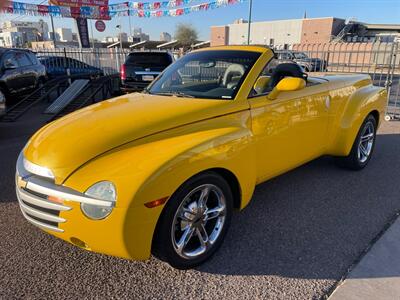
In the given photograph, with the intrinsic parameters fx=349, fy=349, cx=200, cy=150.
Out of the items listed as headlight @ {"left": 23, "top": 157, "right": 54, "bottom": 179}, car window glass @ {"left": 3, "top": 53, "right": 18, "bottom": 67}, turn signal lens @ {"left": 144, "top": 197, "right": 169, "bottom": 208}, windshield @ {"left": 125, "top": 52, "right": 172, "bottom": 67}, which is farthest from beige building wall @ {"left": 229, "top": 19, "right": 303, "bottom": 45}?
turn signal lens @ {"left": 144, "top": 197, "right": 169, "bottom": 208}

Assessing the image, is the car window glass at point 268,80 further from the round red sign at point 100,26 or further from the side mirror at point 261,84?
the round red sign at point 100,26

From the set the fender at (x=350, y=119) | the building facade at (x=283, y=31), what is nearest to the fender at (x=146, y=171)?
the fender at (x=350, y=119)

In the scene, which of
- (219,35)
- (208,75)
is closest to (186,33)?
(219,35)

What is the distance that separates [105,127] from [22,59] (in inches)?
379

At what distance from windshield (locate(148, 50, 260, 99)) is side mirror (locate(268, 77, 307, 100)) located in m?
0.34

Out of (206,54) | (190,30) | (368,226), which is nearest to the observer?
(368,226)

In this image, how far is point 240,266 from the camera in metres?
2.90

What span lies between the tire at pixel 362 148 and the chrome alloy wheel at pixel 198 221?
2721 mm

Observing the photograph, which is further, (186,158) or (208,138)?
(208,138)

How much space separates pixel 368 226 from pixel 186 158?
7.02 ft

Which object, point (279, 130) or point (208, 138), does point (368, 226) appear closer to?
point (279, 130)

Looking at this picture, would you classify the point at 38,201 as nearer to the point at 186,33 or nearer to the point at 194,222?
the point at 194,222

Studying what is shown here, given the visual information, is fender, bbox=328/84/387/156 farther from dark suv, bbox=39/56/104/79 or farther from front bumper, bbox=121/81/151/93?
dark suv, bbox=39/56/104/79

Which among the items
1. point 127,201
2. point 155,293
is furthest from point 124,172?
point 155,293
